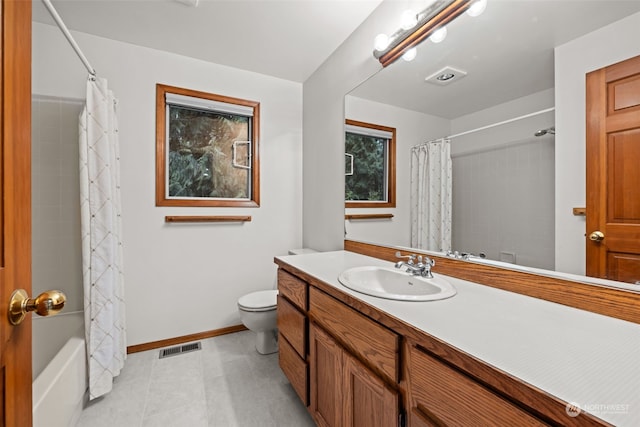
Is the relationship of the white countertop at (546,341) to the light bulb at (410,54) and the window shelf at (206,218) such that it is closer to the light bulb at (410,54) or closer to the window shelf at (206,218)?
the light bulb at (410,54)

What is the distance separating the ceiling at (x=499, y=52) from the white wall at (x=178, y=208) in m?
1.39

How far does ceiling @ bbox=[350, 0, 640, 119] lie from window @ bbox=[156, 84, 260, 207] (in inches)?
58.2

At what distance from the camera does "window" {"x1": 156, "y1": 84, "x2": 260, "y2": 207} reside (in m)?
2.27

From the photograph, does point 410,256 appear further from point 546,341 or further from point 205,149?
point 205,149

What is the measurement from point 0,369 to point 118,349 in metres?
→ 1.52

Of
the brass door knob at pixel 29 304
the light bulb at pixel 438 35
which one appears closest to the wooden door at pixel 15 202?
the brass door knob at pixel 29 304

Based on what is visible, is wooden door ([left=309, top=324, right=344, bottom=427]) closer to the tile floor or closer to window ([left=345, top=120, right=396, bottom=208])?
the tile floor

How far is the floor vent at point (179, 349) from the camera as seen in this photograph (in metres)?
2.15

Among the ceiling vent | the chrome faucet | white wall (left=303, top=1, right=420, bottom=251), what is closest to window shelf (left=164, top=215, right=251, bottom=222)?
white wall (left=303, top=1, right=420, bottom=251)

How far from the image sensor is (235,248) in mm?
2527

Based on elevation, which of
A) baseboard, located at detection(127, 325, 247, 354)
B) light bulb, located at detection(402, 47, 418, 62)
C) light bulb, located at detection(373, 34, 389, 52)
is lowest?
baseboard, located at detection(127, 325, 247, 354)

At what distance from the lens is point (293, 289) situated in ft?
5.10

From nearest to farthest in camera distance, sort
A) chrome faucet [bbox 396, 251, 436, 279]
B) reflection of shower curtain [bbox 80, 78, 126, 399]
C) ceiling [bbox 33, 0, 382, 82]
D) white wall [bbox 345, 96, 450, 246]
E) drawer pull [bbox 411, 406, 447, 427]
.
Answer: drawer pull [bbox 411, 406, 447, 427] → chrome faucet [bbox 396, 251, 436, 279] → white wall [bbox 345, 96, 450, 246] → reflection of shower curtain [bbox 80, 78, 126, 399] → ceiling [bbox 33, 0, 382, 82]

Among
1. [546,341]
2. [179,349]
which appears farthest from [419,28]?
[179,349]
